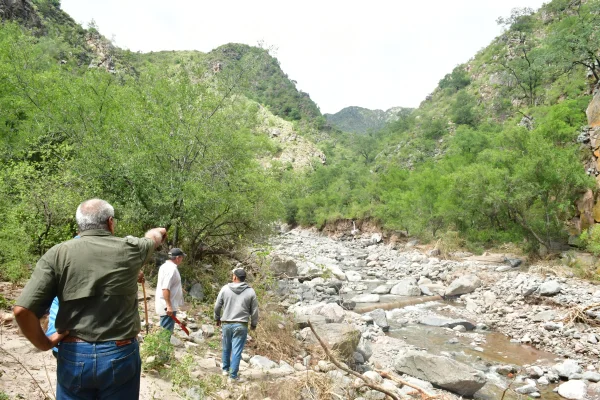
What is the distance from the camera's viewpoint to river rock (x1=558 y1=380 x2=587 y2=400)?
7.04 meters

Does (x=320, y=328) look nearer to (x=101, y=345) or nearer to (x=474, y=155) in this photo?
(x=101, y=345)

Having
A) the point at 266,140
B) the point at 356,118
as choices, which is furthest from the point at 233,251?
the point at 356,118

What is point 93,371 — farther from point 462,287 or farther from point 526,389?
point 462,287

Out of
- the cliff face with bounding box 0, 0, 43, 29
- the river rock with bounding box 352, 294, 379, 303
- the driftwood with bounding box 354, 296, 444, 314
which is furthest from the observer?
the cliff face with bounding box 0, 0, 43, 29

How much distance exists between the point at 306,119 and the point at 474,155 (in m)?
78.2

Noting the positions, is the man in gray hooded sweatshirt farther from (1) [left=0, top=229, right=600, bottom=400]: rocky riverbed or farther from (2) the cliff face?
(2) the cliff face

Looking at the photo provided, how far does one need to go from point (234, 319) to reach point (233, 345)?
38 cm

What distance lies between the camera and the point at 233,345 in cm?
568

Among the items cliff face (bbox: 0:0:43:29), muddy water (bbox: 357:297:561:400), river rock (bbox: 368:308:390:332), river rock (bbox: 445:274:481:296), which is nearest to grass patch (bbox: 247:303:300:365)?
muddy water (bbox: 357:297:561:400)

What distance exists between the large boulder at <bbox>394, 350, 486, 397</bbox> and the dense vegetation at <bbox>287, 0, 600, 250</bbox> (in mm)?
6819

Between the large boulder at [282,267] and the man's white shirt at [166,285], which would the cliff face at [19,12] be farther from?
the man's white shirt at [166,285]

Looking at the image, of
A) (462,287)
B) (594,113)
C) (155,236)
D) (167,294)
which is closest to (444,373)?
(167,294)

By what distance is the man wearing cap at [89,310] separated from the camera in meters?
2.33

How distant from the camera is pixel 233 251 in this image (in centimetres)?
1184
